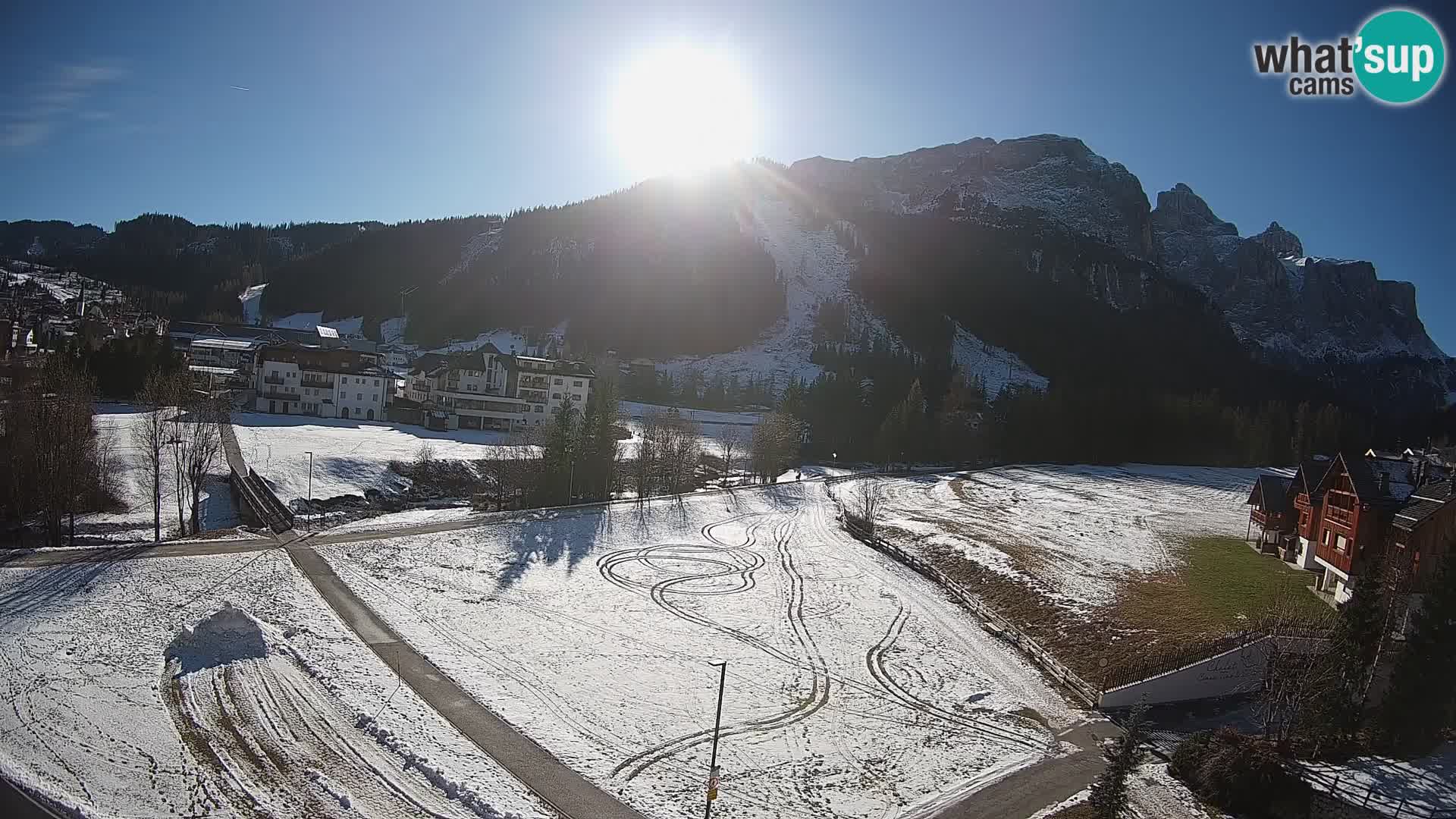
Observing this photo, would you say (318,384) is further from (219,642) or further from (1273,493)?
(1273,493)

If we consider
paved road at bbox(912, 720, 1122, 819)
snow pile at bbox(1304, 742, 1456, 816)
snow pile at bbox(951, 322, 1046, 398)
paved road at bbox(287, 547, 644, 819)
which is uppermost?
snow pile at bbox(951, 322, 1046, 398)

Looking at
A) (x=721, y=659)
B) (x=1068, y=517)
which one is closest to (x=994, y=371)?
(x=1068, y=517)

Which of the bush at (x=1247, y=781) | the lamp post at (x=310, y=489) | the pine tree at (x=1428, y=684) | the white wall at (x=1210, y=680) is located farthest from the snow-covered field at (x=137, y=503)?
the pine tree at (x=1428, y=684)

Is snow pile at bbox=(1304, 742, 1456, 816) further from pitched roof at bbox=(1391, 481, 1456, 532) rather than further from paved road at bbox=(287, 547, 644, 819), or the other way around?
paved road at bbox=(287, 547, 644, 819)

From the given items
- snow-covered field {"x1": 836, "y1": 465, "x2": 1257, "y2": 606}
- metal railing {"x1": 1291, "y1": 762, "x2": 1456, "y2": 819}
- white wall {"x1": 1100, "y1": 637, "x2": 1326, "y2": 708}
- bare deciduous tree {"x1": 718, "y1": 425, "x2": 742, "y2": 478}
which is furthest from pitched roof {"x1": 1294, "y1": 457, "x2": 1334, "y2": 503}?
bare deciduous tree {"x1": 718, "y1": 425, "x2": 742, "y2": 478}

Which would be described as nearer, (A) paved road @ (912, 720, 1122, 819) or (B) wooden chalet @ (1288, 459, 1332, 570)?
(A) paved road @ (912, 720, 1122, 819)

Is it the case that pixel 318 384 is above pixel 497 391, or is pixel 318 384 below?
below
